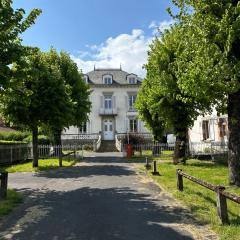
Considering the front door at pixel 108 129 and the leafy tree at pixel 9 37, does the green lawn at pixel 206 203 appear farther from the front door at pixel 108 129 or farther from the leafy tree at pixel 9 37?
the front door at pixel 108 129

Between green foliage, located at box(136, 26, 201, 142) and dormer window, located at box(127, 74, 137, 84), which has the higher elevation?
dormer window, located at box(127, 74, 137, 84)

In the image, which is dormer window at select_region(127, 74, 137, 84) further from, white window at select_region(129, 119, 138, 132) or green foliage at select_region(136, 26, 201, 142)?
green foliage at select_region(136, 26, 201, 142)

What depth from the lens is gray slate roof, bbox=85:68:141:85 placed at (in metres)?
60.6

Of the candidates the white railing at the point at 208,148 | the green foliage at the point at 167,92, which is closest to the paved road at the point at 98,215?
the green foliage at the point at 167,92

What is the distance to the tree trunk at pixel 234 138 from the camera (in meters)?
15.1

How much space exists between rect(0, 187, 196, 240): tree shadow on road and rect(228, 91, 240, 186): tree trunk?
3.69 metres

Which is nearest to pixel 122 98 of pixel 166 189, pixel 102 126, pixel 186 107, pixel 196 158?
pixel 102 126

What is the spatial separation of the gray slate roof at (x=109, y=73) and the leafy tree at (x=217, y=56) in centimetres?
4525

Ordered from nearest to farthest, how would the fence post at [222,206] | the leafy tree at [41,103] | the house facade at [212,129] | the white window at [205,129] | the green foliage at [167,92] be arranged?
the fence post at [222,206]
the leafy tree at [41,103]
the green foliage at [167,92]
the house facade at [212,129]
the white window at [205,129]

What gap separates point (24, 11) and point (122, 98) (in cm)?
4613

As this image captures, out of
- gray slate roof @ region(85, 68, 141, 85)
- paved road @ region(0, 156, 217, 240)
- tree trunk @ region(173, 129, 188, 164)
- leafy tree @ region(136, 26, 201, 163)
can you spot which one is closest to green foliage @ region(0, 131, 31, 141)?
gray slate roof @ region(85, 68, 141, 85)

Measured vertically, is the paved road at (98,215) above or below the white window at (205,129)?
below

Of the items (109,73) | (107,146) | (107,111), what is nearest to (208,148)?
(107,146)

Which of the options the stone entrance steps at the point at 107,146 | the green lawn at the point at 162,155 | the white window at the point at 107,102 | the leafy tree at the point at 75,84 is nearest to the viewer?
the green lawn at the point at 162,155
